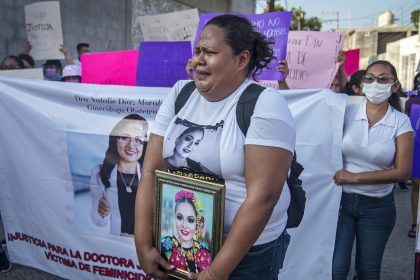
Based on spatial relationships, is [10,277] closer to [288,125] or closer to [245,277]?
[245,277]

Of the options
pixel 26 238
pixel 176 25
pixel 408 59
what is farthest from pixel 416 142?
pixel 408 59

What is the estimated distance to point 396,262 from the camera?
4.20 metres

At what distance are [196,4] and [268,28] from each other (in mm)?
11193

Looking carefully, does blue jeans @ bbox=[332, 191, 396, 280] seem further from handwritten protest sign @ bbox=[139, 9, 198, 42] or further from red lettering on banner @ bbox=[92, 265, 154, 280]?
handwritten protest sign @ bbox=[139, 9, 198, 42]

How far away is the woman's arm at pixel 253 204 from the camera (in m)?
1.55

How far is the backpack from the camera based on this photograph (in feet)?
5.24

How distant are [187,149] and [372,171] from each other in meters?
1.46

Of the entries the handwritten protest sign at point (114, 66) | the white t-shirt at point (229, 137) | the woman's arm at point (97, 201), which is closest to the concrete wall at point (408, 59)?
the handwritten protest sign at point (114, 66)

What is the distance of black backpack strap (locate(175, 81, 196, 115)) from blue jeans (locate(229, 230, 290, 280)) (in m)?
0.60

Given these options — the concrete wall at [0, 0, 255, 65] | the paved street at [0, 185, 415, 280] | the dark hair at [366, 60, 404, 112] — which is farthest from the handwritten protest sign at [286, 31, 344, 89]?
the concrete wall at [0, 0, 255, 65]

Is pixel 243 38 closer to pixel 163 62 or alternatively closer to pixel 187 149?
pixel 187 149

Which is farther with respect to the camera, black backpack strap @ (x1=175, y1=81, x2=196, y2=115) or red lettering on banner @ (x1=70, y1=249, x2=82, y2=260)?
red lettering on banner @ (x1=70, y1=249, x2=82, y2=260)

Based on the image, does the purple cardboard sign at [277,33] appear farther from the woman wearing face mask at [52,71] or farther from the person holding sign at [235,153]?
the woman wearing face mask at [52,71]

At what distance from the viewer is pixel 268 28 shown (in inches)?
141
